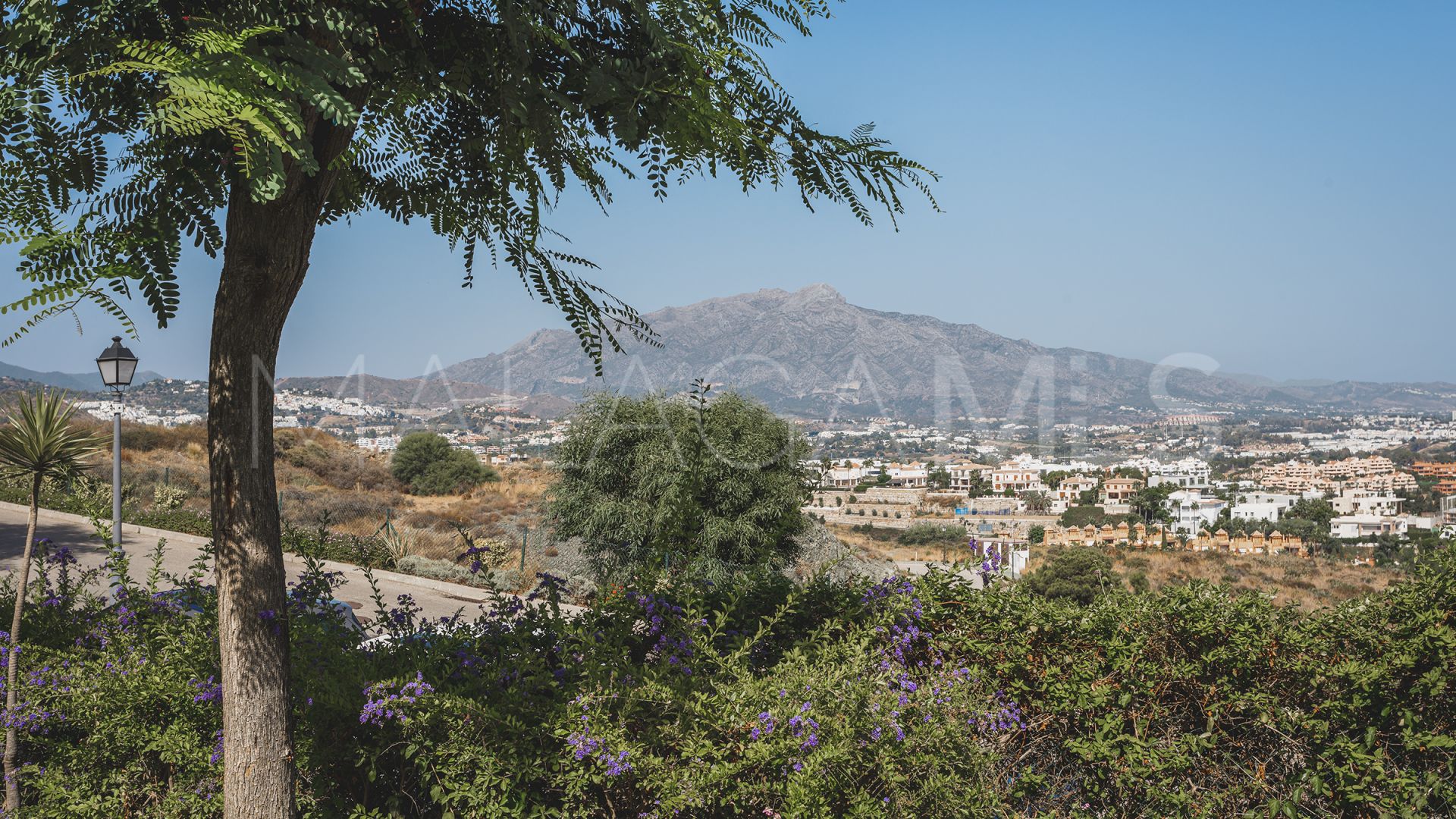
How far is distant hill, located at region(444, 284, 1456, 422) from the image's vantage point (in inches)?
2359

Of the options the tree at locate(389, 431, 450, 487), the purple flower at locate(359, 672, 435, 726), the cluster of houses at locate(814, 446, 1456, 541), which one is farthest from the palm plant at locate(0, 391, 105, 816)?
the tree at locate(389, 431, 450, 487)

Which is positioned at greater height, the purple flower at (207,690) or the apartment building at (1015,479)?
the purple flower at (207,690)

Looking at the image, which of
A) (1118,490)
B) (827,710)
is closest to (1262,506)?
(1118,490)

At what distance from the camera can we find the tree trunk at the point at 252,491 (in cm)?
250

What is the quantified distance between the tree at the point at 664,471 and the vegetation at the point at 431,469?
19.2m

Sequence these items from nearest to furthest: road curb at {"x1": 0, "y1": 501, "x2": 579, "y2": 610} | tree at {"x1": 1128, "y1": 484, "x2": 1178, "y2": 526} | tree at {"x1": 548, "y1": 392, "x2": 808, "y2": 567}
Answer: road curb at {"x1": 0, "y1": 501, "x2": 579, "y2": 610}
tree at {"x1": 548, "y1": 392, "x2": 808, "y2": 567}
tree at {"x1": 1128, "y1": 484, "x2": 1178, "y2": 526}

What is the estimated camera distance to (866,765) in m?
2.75

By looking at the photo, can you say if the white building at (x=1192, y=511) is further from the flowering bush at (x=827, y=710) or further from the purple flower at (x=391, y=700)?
the purple flower at (x=391, y=700)

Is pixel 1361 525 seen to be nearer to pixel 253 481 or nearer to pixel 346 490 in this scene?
pixel 346 490

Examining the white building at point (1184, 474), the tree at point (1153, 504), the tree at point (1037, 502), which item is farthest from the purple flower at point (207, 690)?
the tree at point (1037, 502)

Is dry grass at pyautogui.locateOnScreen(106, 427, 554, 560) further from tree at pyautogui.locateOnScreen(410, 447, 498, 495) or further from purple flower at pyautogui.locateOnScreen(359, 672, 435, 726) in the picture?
purple flower at pyautogui.locateOnScreen(359, 672, 435, 726)

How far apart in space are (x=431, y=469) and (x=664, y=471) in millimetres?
22257

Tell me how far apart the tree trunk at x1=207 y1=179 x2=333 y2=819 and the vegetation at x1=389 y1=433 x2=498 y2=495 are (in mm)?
32687

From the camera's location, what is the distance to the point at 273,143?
1814 millimetres
